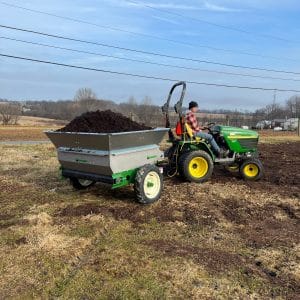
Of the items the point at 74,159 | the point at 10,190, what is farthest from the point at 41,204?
the point at 10,190

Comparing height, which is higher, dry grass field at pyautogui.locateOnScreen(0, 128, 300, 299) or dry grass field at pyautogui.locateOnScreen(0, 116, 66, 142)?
dry grass field at pyautogui.locateOnScreen(0, 128, 300, 299)

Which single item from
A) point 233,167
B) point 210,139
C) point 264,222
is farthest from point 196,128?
point 264,222

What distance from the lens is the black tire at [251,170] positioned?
389 inches

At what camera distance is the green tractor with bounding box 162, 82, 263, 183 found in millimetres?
9234

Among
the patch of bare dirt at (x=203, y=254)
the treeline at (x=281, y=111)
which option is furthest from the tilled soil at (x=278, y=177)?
the treeline at (x=281, y=111)

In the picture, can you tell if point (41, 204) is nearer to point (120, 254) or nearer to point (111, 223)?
point (111, 223)

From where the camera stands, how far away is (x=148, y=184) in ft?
25.5

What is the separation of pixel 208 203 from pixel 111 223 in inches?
Answer: 78.2

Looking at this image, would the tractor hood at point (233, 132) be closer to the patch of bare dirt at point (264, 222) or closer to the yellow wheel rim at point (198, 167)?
the yellow wheel rim at point (198, 167)

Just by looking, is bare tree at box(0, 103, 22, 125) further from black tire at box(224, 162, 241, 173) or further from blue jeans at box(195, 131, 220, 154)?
blue jeans at box(195, 131, 220, 154)

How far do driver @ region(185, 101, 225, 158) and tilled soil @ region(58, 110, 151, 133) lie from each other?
5.30 ft

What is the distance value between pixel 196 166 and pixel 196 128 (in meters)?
→ 0.81

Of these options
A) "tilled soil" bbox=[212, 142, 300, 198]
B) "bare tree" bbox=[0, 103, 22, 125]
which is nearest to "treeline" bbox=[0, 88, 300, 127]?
"bare tree" bbox=[0, 103, 22, 125]

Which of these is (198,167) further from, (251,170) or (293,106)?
(293,106)
